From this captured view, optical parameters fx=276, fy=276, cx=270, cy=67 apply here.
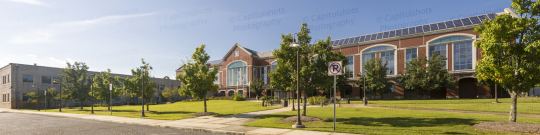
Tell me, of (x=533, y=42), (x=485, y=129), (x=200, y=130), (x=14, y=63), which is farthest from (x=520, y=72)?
(x=14, y=63)

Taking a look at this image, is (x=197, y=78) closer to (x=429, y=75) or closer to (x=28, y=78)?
(x=429, y=75)

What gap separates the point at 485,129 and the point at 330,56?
310 inches

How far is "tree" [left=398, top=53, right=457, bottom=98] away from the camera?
138ft

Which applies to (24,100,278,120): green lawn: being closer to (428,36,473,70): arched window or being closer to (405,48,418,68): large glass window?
(405,48,418,68): large glass window

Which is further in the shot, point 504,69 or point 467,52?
point 467,52

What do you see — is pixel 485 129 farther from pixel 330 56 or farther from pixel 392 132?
pixel 330 56

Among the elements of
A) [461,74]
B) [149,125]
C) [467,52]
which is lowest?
[149,125]

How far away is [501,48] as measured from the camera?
11.8m

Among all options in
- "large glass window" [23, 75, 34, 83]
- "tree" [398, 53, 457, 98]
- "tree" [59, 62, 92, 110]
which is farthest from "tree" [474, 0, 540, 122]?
"large glass window" [23, 75, 34, 83]

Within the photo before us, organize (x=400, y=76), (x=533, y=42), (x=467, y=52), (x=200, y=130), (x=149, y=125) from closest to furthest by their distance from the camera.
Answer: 1. (x=533, y=42)
2. (x=200, y=130)
3. (x=149, y=125)
4. (x=467, y=52)
5. (x=400, y=76)

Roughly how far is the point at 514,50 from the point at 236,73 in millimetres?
65063

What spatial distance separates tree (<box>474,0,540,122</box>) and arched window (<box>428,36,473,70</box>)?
35.3 m

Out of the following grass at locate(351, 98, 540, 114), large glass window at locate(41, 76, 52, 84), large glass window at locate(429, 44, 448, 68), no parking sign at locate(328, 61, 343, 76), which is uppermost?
large glass window at locate(429, 44, 448, 68)

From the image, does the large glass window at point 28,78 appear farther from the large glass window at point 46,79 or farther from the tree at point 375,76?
the tree at point 375,76
